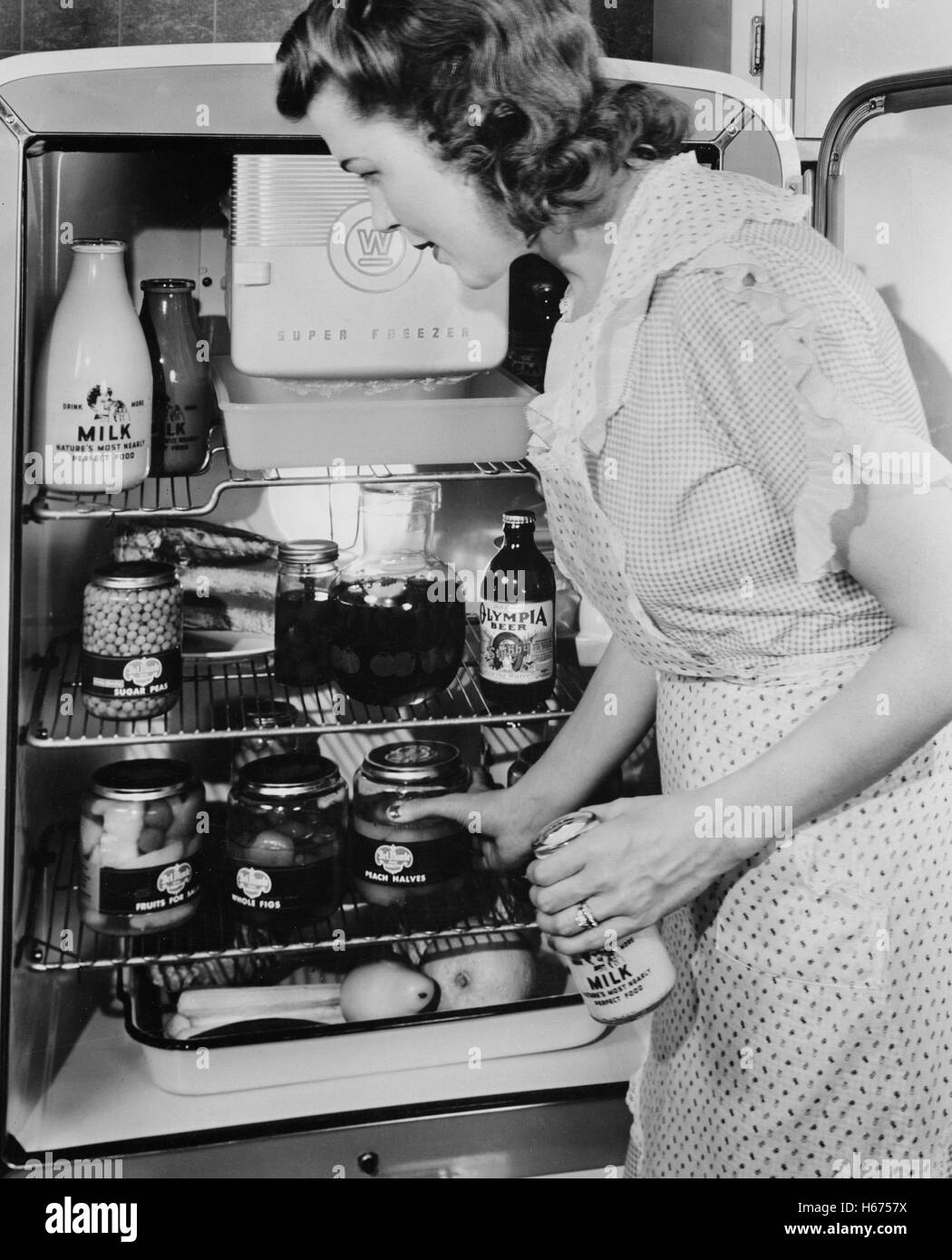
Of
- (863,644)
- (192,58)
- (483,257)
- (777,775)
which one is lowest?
(777,775)

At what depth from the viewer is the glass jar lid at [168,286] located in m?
1.47

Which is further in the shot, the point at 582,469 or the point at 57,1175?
the point at 57,1175

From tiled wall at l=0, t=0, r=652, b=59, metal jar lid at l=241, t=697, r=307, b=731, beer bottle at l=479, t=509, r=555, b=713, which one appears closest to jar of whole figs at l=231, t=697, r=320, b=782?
metal jar lid at l=241, t=697, r=307, b=731

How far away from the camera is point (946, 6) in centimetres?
142

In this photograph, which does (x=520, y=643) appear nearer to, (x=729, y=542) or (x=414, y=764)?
(x=414, y=764)

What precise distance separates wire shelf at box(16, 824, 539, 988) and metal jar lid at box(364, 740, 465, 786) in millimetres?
155

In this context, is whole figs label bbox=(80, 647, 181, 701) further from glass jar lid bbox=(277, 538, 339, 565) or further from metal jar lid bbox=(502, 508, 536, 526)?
metal jar lid bbox=(502, 508, 536, 526)

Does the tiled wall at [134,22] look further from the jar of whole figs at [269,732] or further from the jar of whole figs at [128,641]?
the jar of whole figs at [269,732]

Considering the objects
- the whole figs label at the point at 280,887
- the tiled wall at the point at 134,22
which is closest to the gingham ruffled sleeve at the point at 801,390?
the whole figs label at the point at 280,887

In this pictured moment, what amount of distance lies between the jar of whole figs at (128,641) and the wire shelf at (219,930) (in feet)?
0.74

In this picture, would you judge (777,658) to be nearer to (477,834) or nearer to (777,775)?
(777,775)

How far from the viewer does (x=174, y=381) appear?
1488mm

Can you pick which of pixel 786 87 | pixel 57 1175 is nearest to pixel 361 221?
pixel 786 87

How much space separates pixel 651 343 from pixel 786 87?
71 centimetres
